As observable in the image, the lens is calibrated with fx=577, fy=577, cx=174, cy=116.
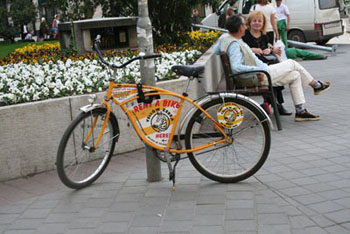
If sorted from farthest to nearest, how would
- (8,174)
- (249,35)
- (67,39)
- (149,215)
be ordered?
1. (67,39)
2. (249,35)
3. (8,174)
4. (149,215)

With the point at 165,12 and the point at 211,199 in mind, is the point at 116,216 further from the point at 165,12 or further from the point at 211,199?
the point at 165,12

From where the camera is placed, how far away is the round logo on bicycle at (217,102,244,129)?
504cm

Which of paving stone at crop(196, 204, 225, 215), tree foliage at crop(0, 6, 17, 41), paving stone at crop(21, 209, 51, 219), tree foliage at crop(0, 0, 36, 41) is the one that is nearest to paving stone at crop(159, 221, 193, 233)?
paving stone at crop(196, 204, 225, 215)

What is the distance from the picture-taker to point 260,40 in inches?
320

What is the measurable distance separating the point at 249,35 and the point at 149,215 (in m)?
4.18

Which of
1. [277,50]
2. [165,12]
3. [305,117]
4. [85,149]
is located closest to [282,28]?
[165,12]

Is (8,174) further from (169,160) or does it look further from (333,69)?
(333,69)

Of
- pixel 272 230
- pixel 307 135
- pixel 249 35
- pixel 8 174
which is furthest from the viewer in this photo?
pixel 249 35

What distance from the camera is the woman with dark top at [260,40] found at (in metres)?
7.81

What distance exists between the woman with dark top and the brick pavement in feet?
5.65

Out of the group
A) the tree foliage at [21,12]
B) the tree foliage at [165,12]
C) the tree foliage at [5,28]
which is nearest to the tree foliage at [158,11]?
the tree foliage at [165,12]

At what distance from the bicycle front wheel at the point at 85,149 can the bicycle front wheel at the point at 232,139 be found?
2.45 feet

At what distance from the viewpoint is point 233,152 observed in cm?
520

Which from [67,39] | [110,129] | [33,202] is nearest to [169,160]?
[110,129]
